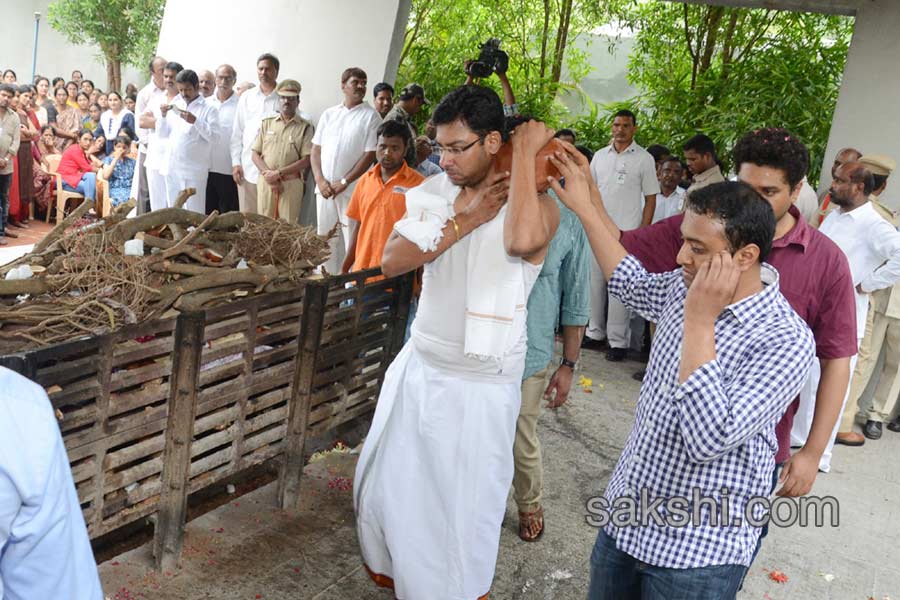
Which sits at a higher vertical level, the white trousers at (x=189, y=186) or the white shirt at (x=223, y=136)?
the white shirt at (x=223, y=136)

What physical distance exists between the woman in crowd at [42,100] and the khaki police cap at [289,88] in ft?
22.1

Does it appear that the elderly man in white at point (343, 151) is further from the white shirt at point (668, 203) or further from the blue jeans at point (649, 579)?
the blue jeans at point (649, 579)

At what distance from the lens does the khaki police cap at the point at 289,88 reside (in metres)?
8.22

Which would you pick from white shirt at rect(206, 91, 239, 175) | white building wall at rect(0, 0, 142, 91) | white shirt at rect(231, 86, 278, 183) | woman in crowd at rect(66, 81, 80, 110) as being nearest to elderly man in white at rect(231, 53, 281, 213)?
white shirt at rect(231, 86, 278, 183)

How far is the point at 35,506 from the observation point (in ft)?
4.62

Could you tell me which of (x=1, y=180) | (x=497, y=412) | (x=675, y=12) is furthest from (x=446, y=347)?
(x=675, y=12)

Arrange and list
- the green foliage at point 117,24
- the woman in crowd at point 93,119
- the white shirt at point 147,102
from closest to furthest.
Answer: the white shirt at point 147,102, the woman in crowd at point 93,119, the green foliage at point 117,24

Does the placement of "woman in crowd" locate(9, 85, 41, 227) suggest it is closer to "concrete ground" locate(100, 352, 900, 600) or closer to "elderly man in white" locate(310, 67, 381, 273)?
"elderly man in white" locate(310, 67, 381, 273)

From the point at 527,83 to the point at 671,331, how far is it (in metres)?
11.6

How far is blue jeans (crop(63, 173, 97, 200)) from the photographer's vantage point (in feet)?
38.1

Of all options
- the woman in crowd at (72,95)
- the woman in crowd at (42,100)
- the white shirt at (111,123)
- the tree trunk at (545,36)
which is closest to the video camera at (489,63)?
the white shirt at (111,123)

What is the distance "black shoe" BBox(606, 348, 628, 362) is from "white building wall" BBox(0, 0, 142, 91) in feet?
58.2

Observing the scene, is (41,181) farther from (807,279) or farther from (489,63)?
(807,279)

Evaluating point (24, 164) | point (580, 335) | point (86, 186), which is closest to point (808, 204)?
point (580, 335)
